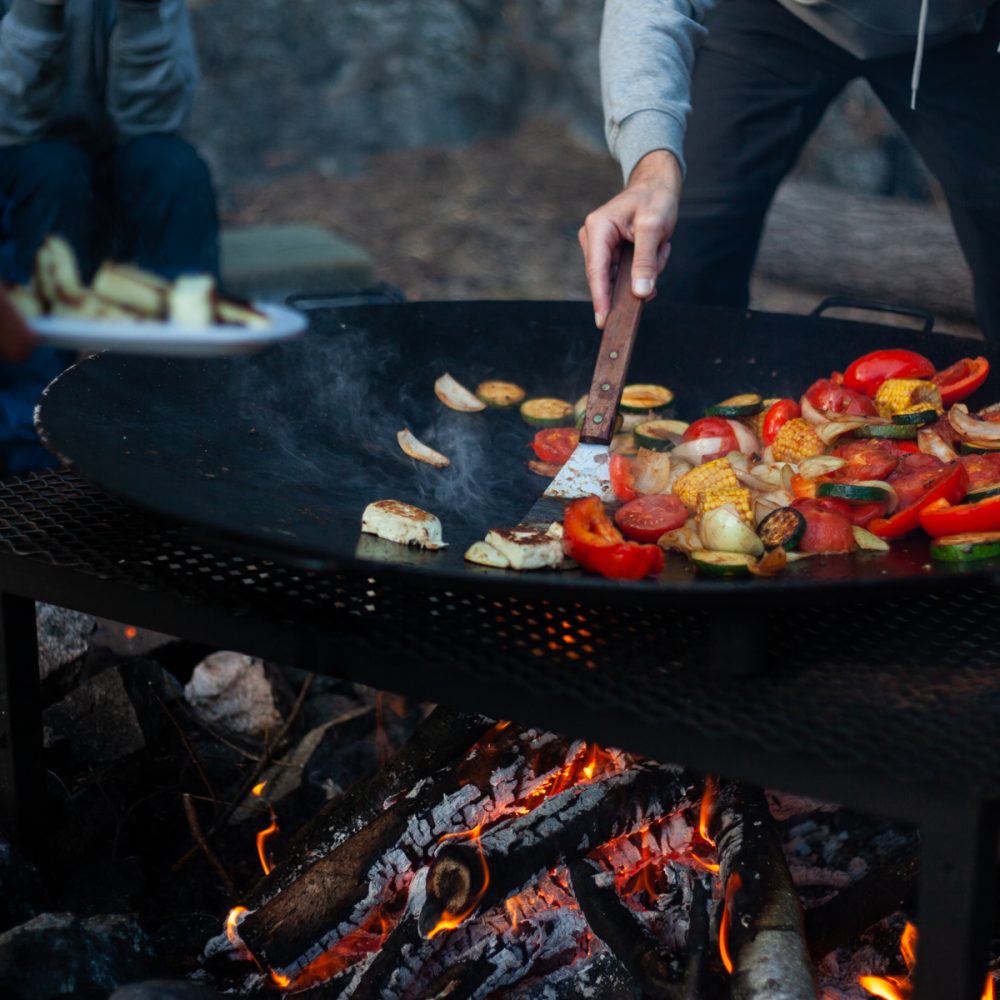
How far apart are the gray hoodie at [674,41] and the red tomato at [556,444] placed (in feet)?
2.20

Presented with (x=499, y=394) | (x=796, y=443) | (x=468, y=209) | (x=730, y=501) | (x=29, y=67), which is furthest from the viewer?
(x=468, y=209)

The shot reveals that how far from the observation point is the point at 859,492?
2.21m

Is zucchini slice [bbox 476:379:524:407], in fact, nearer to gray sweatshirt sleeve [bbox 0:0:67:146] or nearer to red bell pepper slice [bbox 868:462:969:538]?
red bell pepper slice [bbox 868:462:969:538]

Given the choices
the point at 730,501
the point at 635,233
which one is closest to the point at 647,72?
the point at 635,233

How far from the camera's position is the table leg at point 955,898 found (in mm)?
1464

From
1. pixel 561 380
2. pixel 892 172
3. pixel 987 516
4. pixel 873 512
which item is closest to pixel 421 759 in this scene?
pixel 873 512

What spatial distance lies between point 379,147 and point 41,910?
909 cm

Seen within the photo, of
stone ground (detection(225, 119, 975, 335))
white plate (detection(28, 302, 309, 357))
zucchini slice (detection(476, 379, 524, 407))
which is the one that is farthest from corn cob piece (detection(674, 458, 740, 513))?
stone ground (detection(225, 119, 975, 335))

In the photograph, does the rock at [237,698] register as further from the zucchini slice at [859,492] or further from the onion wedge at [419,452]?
the zucchini slice at [859,492]

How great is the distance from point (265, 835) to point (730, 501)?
123cm

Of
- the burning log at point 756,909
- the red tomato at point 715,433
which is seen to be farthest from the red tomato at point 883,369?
the burning log at point 756,909

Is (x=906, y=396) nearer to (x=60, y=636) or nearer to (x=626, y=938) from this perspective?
(x=626, y=938)

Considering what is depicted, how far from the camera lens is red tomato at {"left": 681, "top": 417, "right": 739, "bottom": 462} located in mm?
2695

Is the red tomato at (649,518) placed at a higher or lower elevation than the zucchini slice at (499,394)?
higher
